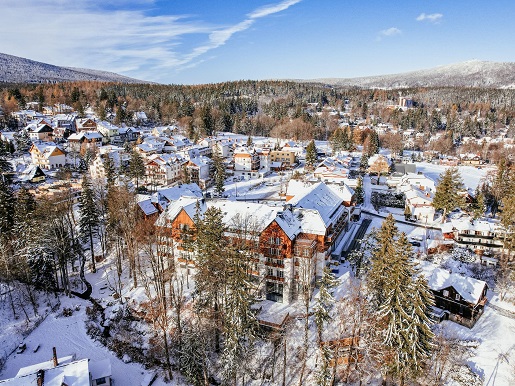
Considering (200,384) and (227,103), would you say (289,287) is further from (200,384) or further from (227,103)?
(227,103)

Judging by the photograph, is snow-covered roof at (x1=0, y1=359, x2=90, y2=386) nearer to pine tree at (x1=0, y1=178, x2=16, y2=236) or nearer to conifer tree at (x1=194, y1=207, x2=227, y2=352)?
conifer tree at (x1=194, y1=207, x2=227, y2=352)

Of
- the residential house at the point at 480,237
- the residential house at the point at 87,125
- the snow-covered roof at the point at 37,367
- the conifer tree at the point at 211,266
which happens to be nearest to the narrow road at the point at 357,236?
the residential house at the point at 480,237

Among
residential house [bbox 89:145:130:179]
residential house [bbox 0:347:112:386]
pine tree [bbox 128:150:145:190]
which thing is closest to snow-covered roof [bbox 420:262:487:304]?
residential house [bbox 0:347:112:386]

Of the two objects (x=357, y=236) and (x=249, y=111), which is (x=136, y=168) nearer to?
(x=357, y=236)

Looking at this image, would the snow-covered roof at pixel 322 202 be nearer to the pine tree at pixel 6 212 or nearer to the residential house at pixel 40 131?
the pine tree at pixel 6 212

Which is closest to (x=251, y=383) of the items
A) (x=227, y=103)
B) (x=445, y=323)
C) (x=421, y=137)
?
(x=445, y=323)

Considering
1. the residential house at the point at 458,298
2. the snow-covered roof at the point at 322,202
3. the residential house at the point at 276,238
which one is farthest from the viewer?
the snow-covered roof at the point at 322,202

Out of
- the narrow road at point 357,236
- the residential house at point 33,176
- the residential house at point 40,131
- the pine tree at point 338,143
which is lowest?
the narrow road at point 357,236
